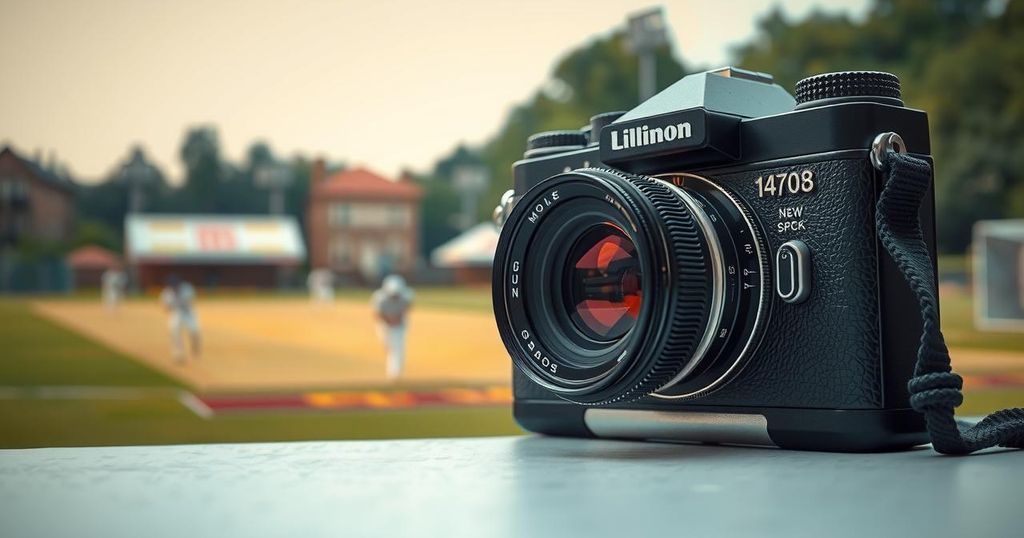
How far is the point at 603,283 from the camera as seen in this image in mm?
730

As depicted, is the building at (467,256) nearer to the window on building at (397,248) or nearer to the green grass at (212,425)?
the window on building at (397,248)

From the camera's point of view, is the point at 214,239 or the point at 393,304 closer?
the point at 393,304

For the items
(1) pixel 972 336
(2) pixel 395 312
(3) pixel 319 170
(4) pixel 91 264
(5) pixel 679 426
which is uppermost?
(3) pixel 319 170

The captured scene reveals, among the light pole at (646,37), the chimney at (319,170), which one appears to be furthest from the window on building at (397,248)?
the light pole at (646,37)

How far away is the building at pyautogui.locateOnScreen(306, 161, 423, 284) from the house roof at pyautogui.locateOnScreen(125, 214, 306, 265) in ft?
2.24

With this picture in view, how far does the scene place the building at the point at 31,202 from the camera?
44.5ft

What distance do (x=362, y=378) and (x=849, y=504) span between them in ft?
22.9

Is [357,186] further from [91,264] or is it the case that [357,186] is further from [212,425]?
[212,425]

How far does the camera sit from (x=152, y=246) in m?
20.7

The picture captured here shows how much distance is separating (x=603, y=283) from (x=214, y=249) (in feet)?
72.6

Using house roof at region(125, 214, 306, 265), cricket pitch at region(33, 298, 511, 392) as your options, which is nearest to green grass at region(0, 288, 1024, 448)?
cricket pitch at region(33, 298, 511, 392)

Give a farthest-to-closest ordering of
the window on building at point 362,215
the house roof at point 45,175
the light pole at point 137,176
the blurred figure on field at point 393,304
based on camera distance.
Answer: the window on building at point 362,215 < the light pole at point 137,176 < the house roof at point 45,175 < the blurred figure on field at point 393,304

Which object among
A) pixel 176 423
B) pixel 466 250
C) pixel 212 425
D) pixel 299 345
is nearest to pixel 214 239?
pixel 466 250

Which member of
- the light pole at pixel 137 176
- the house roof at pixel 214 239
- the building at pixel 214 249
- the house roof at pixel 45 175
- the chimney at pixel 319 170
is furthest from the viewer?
the chimney at pixel 319 170
